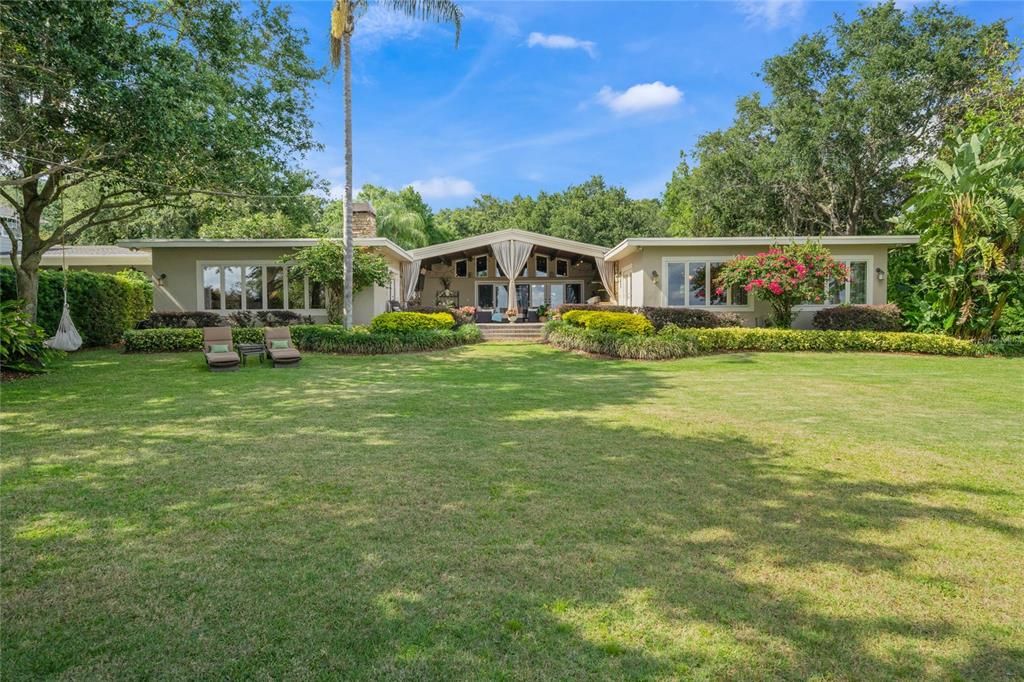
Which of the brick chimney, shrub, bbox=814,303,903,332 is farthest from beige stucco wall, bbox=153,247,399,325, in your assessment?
shrub, bbox=814,303,903,332

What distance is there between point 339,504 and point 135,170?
9.70 m

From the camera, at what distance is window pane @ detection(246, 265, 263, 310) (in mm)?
17188

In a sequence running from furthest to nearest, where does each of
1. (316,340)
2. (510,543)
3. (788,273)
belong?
(788,273) < (316,340) < (510,543)

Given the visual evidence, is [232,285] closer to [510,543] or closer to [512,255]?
[512,255]

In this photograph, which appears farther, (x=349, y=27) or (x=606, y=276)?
(x=606, y=276)

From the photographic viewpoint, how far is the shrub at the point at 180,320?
51.5 ft

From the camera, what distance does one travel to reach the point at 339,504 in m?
3.78

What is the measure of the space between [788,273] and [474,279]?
14.4 meters

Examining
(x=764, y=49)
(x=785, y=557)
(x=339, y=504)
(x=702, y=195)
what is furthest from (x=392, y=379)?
(x=764, y=49)

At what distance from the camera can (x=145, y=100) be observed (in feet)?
27.3

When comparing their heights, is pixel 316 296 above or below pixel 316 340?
above

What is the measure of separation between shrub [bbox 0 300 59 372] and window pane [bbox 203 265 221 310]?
23.2 ft

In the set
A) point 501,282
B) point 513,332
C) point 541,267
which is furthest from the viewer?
point 501,282

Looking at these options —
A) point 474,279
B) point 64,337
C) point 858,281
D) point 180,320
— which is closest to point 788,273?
point 858,281
